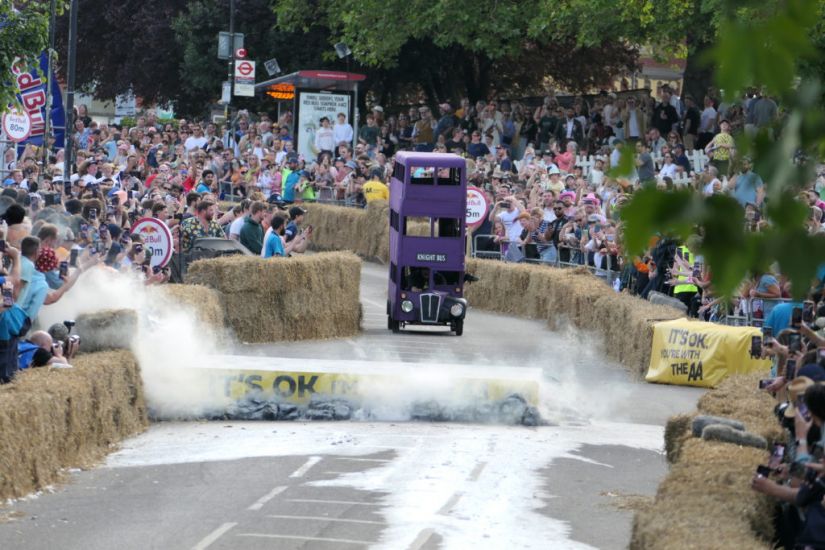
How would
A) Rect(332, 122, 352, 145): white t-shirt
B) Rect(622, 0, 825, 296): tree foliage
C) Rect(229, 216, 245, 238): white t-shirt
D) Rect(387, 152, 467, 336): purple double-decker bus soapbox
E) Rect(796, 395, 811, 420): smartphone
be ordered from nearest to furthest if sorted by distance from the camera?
Rect(622, 0, 825, 296): tree foliage < Rect(796, 395, 811, 420): smartphone < Rect(387, 152, 467, 336): purple double-decker bus soapbox < Rect(229, 216, 245, 238): white t-shirt < Rect(332, 122, 352, 145): white t-shirt

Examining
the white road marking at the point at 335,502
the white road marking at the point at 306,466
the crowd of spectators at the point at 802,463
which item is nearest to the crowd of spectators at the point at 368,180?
the white road marking at the point at 306,466

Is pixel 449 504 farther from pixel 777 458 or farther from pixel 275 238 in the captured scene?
pixel 275 238

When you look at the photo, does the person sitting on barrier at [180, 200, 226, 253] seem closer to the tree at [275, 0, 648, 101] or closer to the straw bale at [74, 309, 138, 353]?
the straw bale at [74, 309, 138, 353]

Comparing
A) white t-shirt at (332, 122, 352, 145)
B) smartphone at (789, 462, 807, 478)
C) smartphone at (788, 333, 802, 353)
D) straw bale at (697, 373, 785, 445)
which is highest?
white t-shirt at (332, 122, 352, 145)

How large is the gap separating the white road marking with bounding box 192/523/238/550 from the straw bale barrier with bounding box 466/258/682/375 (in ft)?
37.0

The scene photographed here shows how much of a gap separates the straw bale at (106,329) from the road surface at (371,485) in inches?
41.4

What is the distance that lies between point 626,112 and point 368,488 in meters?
24.7

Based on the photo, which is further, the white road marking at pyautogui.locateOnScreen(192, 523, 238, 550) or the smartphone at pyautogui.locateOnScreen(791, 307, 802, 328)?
the smartphone at pyautogui.locateOnScreen(791, 307, 802, 328)

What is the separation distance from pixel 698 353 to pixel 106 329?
8.21 meters

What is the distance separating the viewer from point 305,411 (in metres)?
18.0

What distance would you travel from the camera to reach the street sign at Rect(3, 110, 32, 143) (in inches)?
1238

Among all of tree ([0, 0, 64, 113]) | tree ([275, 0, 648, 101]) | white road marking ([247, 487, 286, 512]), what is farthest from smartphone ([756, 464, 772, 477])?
tree ([275, 0, 648, 101])

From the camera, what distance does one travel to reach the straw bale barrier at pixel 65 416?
1284 cm

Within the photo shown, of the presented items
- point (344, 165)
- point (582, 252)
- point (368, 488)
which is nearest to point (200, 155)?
point (344, 165)
